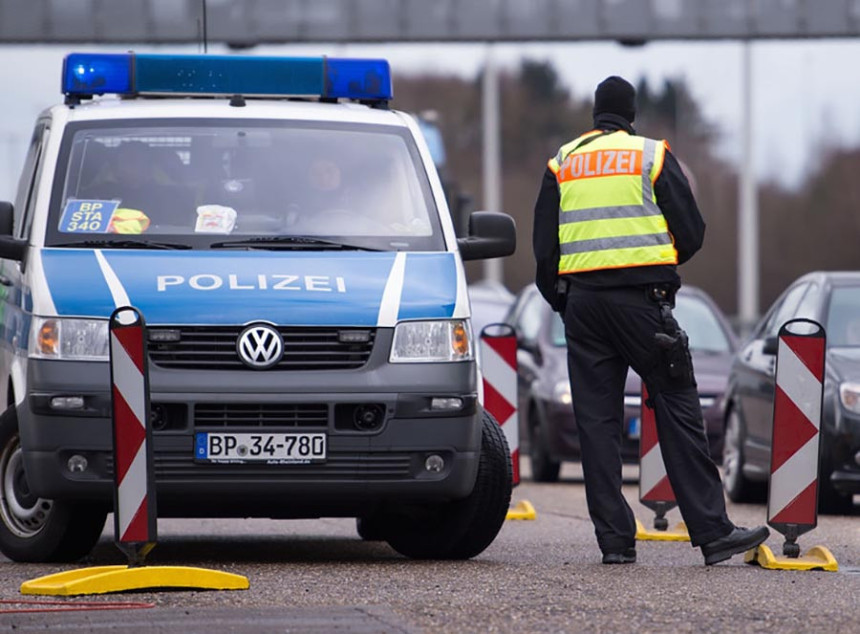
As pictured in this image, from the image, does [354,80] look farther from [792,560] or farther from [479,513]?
[792,560]

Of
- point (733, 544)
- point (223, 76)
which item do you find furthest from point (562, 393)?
point (733, 544)

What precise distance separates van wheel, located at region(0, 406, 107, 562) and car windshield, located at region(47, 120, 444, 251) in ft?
3.08

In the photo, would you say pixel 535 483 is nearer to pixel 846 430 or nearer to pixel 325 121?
pixel 846 430

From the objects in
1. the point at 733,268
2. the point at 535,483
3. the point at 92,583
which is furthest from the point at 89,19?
the point at 733,268

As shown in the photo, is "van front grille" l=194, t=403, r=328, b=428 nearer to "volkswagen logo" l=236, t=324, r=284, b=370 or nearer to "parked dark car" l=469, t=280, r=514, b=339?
"volkswagen logo" l=236, t=324, r=284, b=370

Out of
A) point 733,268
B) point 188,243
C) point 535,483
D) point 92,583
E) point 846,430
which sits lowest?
point 733,268

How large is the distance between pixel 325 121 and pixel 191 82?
0.79 metres

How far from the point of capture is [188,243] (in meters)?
9.56

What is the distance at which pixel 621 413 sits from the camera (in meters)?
9.46

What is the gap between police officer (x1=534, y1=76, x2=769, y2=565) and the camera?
30.5 ft

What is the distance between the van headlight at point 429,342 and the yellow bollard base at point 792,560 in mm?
1486

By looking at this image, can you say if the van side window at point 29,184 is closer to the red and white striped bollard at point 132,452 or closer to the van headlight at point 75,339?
the van headlight at point 75,339

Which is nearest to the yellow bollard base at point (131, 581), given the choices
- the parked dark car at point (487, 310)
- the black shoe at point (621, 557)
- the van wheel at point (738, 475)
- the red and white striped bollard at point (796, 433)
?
the black shoe at point (621, 557)

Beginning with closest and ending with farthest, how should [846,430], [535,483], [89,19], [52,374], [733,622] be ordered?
[733,622] < [52,374] < [846,430] < [535,483] < [89,19]
